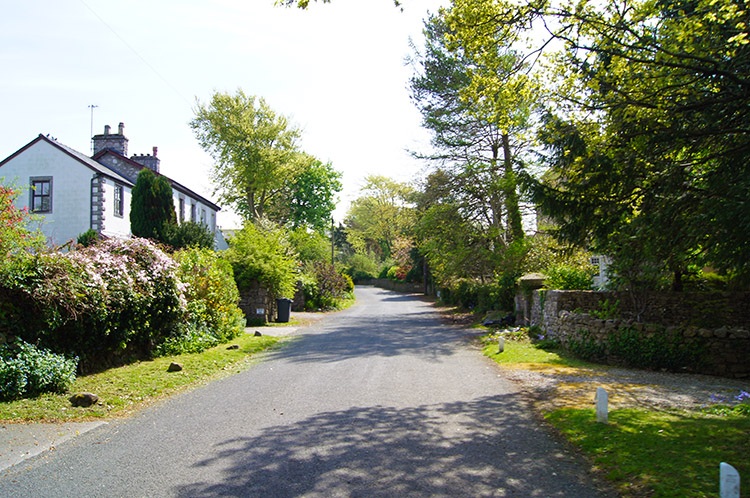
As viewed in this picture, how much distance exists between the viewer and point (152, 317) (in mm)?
11594

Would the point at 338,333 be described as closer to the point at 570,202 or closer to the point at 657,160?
the point at 570,202

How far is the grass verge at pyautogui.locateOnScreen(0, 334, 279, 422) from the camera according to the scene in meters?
6.92

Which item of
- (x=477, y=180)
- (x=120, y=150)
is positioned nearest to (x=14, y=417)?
(x=477, y=180)

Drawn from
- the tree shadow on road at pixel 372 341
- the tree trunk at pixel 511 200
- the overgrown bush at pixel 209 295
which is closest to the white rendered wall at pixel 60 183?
the overgrown bush at pixel 209 295

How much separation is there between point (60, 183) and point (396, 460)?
84.2ft

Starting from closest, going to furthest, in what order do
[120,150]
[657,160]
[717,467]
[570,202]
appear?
[717,467] → [657,160] → [570,202] → [120,150]

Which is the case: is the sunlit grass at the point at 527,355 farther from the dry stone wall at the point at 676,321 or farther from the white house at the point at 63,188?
the white house at the point at 63,188

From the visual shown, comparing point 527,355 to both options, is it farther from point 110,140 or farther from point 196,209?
point 196,209

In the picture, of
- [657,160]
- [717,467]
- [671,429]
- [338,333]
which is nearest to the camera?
[717,467]

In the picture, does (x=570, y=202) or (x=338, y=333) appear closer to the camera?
(x=570, y=202)

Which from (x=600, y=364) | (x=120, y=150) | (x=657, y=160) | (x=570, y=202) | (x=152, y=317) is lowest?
(x=600, y=364)

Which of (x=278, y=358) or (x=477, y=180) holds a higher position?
(x=477, y=180)

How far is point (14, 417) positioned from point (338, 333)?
1232cm

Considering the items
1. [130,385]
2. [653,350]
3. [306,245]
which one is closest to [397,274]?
[306,245]
